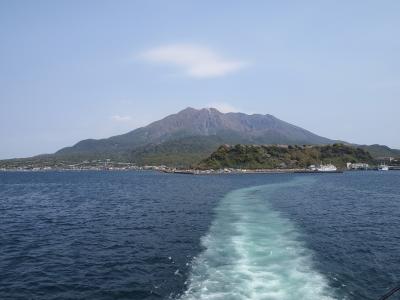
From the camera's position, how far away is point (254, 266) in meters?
19.4

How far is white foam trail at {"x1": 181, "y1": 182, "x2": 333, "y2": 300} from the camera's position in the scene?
1603 centimetres

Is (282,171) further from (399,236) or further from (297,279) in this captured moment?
(297,279)

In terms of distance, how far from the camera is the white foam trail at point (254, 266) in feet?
52.6

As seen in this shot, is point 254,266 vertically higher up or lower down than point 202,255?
higher up

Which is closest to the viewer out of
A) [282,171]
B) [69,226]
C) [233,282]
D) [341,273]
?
[233,282]

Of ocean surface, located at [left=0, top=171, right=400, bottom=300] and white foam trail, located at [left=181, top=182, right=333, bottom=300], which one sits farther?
ocean surface, located at [left=0, top=171, right=400, bottom=300]

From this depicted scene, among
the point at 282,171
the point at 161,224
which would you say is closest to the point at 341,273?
the point at 161,224

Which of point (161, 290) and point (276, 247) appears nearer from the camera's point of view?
point (161, 290)

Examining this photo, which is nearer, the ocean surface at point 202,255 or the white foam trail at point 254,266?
the white foam trail at point 254,266

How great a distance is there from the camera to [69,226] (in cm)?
3375

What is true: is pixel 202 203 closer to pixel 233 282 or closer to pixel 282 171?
pixel 233 282

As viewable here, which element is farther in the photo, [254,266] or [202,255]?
[202,255]

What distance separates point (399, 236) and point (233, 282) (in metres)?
17.7

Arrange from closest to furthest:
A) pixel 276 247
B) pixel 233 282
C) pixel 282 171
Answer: pixel 233 282
pixel 276 247
pixel 282 171
